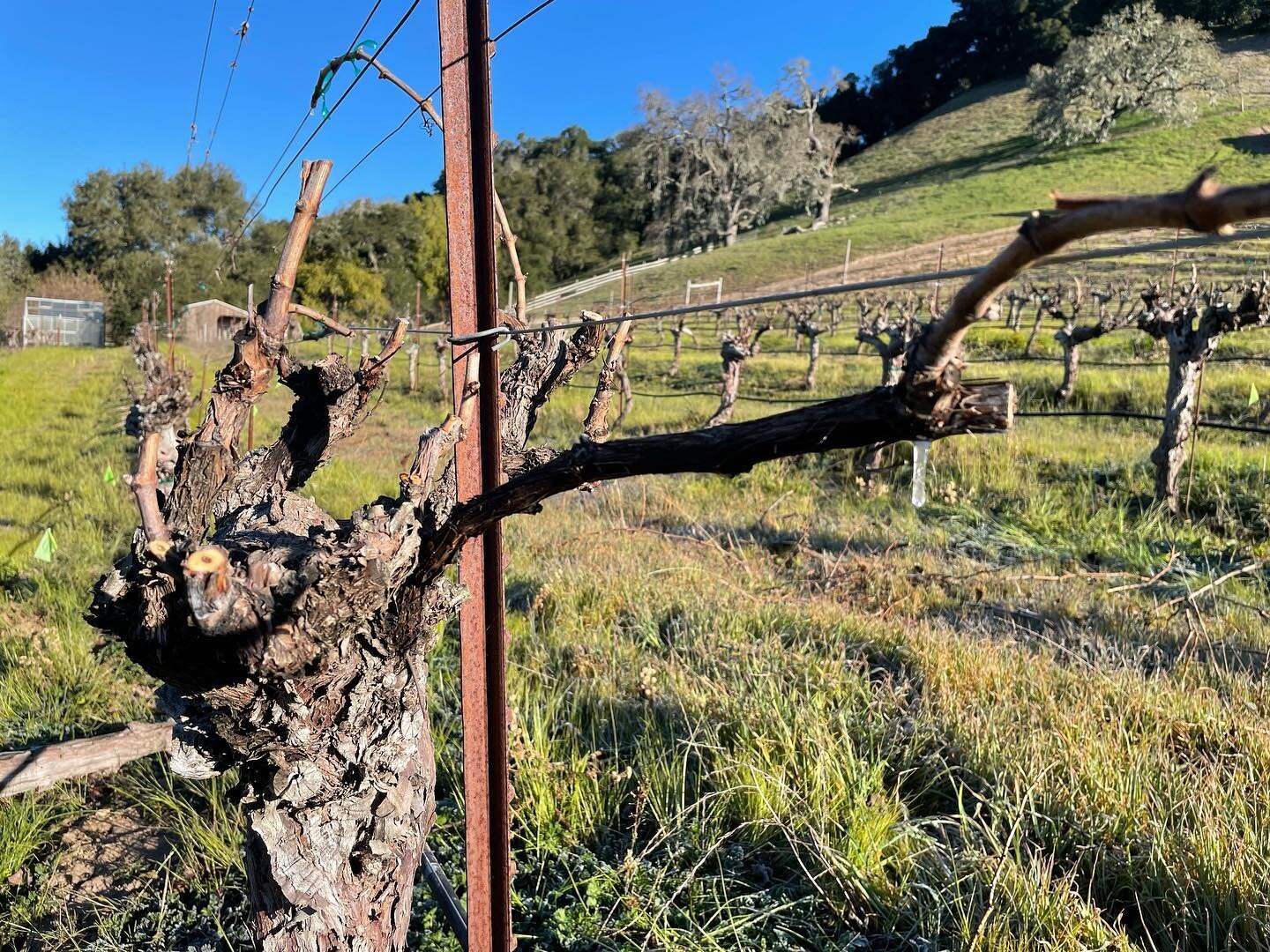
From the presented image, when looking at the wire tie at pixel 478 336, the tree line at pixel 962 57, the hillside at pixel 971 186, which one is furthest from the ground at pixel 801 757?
the tree line at pixel 962 57

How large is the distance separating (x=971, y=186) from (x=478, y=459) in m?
51.5

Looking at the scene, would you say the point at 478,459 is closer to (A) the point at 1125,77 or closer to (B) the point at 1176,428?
(B) the point at 1176,428

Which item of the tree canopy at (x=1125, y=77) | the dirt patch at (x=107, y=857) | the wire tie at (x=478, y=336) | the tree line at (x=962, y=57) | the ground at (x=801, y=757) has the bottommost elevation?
the dirt patch at (x=107, y=857)

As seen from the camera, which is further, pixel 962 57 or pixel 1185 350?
pixel 962 57

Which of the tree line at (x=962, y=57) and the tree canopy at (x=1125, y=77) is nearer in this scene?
the tree canopy at (x=1125, y=77)

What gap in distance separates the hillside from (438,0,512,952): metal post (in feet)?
74.5

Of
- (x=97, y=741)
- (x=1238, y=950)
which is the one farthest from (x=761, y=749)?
(x=97, y=741)

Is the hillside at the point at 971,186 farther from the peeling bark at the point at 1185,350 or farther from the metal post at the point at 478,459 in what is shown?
the metal post at the point at 478,459

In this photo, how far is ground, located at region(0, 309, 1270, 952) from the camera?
2393mm

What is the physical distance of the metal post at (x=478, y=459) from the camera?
153 cm

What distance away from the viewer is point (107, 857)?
2.94m

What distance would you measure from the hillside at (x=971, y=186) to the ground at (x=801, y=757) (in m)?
19.7

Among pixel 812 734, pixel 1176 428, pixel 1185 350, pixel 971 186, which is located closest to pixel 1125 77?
pixel 971 186

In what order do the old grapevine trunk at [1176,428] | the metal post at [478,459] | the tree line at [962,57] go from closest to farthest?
the metal post at [478,459] → the old grapevine trunk at [1176,428] → the tree line at [962,57]
